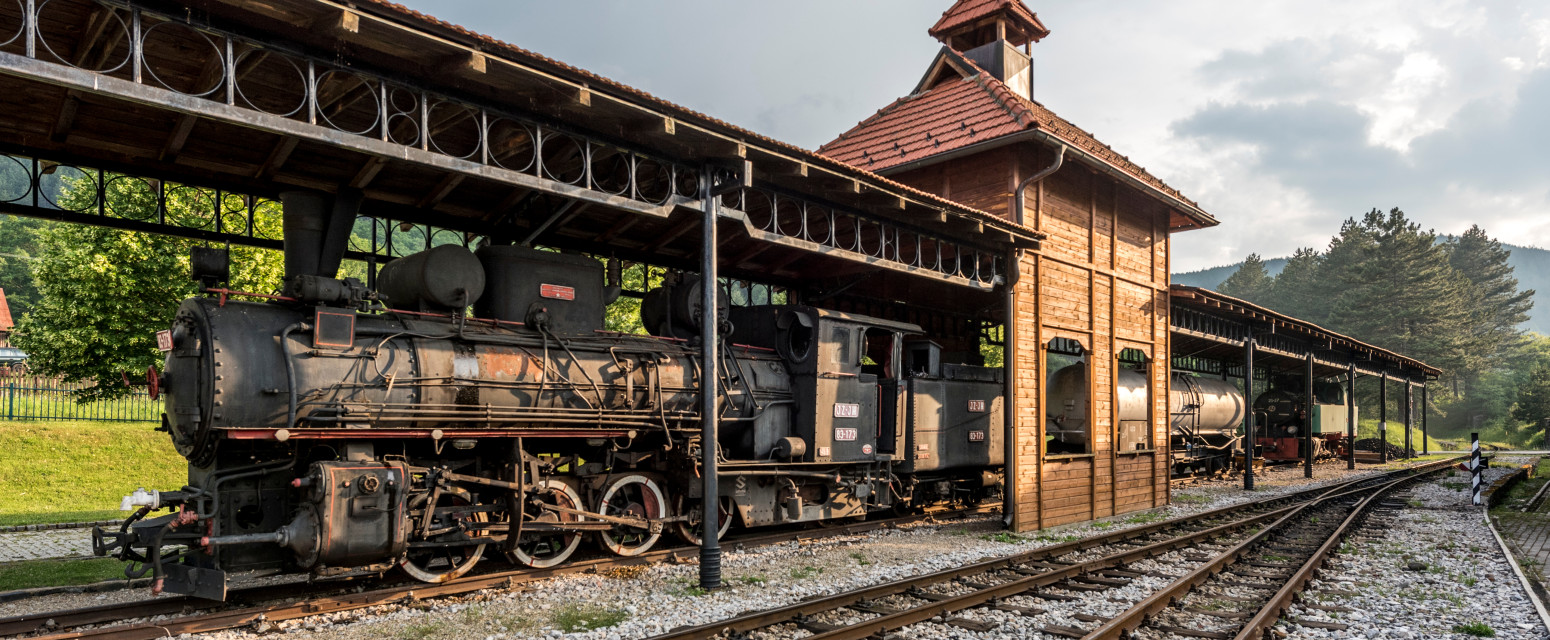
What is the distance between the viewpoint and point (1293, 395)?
31.9 metres

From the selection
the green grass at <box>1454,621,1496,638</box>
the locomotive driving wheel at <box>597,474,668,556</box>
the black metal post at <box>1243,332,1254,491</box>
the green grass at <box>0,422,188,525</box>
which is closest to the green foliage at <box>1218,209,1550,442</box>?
the black metal post at <box>1243,332,1254,491</box>

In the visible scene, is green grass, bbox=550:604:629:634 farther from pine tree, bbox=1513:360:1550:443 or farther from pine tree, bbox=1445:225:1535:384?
pine tree, bbox=1445:225:1535:384

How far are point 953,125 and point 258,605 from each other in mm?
12337

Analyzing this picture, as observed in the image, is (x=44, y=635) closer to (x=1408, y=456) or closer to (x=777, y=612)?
(x=777, y=612)

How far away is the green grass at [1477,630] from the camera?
711 centimetres

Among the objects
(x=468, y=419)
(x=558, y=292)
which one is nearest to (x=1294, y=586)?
(x=558, y=292)

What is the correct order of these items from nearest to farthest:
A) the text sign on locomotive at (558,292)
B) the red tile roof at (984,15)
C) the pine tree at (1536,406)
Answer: the text sign on locomotive at (558,292) → the red tile roof at (984,15) → the pine tree at (1536,406)

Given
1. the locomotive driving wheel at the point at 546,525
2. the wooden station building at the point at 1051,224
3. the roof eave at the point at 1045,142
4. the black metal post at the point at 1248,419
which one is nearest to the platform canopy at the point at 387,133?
the roof eave at the point at 1045,142

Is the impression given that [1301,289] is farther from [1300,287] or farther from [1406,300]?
[1406,300]

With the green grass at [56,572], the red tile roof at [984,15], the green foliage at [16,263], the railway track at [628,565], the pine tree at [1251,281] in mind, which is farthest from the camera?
the pine tree at [1251,281]

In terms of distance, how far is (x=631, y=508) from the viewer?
31.3 feet

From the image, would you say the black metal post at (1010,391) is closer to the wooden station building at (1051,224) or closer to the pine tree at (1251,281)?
the wooden station building at (1051,224)

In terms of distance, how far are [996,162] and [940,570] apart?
7493 mm

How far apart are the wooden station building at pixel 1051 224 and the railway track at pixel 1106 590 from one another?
7.05 feet
